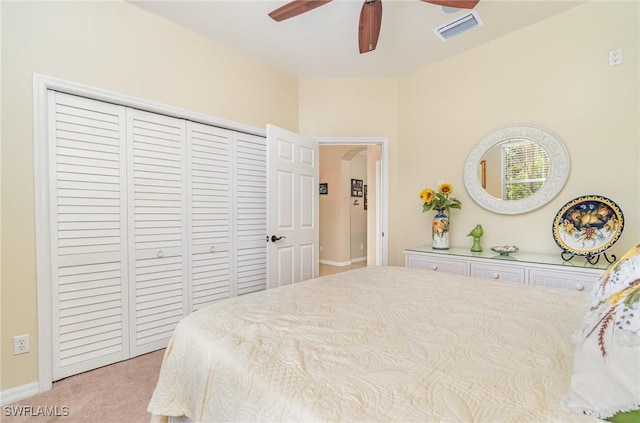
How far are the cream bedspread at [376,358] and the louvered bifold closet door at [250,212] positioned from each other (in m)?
1.63

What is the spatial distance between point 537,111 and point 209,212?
297cm

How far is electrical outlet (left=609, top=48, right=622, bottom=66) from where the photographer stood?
85.2 inches

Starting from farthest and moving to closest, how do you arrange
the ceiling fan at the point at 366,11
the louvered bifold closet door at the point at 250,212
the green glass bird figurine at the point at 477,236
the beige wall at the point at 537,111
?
the louvered bifold closet door at the point at 250,212
the green glass bird figurine at the point at 477,236
the beige wall at the point at 537,111
the ceiling fan at the point at 366,11

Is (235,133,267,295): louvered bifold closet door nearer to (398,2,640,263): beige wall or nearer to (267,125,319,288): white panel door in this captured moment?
(267,125,319,288): white panel door

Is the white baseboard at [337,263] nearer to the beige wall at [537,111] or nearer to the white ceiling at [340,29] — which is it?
the beige wall at [537,111]

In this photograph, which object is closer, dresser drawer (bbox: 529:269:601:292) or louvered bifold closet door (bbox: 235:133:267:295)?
dresser drawer (bbox: 529:269:601:292)

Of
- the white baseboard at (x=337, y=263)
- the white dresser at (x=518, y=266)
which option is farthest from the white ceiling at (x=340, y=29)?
the white baseboard at (x=337, y=263)

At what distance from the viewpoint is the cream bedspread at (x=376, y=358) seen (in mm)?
667

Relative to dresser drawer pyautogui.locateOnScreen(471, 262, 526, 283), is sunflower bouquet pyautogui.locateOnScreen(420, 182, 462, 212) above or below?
above

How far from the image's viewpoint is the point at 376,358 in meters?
0.87

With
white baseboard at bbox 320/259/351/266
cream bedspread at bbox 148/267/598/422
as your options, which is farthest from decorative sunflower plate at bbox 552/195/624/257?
white baseboard at bbox 320/259/351/266

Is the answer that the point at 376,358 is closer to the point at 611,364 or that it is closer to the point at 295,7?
the point at 611,364

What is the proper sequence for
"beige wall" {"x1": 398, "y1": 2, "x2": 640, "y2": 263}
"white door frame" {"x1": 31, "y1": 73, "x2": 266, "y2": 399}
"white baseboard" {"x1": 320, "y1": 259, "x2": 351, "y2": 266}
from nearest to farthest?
1. "white door frame" {"x1": 31, "y1": 73, "x2": 266, "y2": 399}
2. "beige wall" {"x1": 398, "y1": 2, "x2": 640, "y2": 263}
3. "white baseboard" {"x1": 320, "y1": 259, "x2": 351, "y2": 266}

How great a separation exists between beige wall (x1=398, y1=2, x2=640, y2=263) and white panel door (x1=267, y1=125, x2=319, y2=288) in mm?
1025
